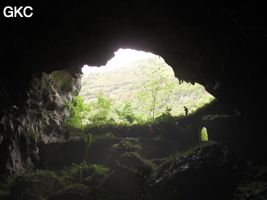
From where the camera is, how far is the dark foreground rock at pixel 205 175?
10.2m

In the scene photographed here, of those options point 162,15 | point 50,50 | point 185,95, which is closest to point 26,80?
point 50,50

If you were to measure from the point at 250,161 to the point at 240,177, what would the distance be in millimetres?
1323

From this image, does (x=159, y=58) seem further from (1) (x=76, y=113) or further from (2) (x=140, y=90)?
(2) (x=140, y=90)

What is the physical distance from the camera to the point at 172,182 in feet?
36.7

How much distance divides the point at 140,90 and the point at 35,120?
49027 millimetres

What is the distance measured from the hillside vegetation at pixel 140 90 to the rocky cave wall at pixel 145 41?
16.8m

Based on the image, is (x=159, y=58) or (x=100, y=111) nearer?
(x=159, y=58)

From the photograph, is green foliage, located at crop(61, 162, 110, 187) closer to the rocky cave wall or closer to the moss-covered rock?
the moss-covered rock

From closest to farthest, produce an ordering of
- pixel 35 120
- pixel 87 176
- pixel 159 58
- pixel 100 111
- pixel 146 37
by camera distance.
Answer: pixel 146 37, pixel 159 58, pixel 87 176, pixel 35 120, pixel 100 111

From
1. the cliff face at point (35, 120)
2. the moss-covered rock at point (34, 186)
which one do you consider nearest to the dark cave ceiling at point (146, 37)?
the cliff face at point (35, 120)

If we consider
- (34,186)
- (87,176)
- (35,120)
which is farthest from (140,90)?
(34,186)

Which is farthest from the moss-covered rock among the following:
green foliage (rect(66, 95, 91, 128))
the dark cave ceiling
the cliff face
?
green foliage (rect(66, 95, 91, 128))

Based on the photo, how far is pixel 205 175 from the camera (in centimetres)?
1080

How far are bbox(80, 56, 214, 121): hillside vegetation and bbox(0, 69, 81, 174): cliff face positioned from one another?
13.6 metres
